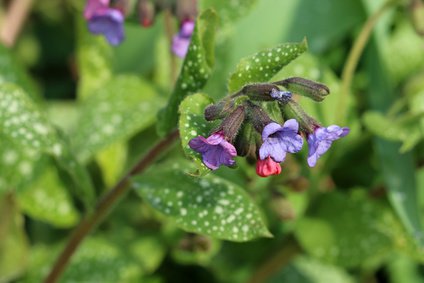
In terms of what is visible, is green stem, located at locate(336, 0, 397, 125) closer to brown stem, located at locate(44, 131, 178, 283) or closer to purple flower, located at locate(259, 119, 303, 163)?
brown stem, located at locate(44, 131, 178, 283)

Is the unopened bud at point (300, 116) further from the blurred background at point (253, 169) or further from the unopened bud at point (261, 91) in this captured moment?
the blurred background at point (253, 169)

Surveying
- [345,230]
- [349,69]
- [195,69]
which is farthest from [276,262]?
[195,69]

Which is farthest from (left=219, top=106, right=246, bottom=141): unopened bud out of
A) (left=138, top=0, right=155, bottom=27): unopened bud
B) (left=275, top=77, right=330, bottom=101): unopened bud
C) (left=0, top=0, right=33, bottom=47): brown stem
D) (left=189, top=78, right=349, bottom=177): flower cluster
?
(left=0, top=0, right=33, bottom=47): brown stem

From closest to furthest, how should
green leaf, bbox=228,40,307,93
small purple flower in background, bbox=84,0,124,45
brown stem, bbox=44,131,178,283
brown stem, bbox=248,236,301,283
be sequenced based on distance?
green leaf, bbox=228,40,307,93 < brown stem, bbox=44,131,178,283 < small purple flower in background, bbox=84,0,124,45 < brown stem, bbox=248,236,301,283

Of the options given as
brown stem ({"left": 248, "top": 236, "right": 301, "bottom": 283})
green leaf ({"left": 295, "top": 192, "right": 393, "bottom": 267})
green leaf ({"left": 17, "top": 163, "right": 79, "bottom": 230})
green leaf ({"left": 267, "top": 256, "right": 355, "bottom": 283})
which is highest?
green leaf ({"left": 295, "top": 192, "right": 393, "bottom": 267})

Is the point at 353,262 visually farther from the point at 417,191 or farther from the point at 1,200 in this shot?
the point at 1,200

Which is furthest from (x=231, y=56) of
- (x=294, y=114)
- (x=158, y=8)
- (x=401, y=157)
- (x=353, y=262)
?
(x=294, y=114)
